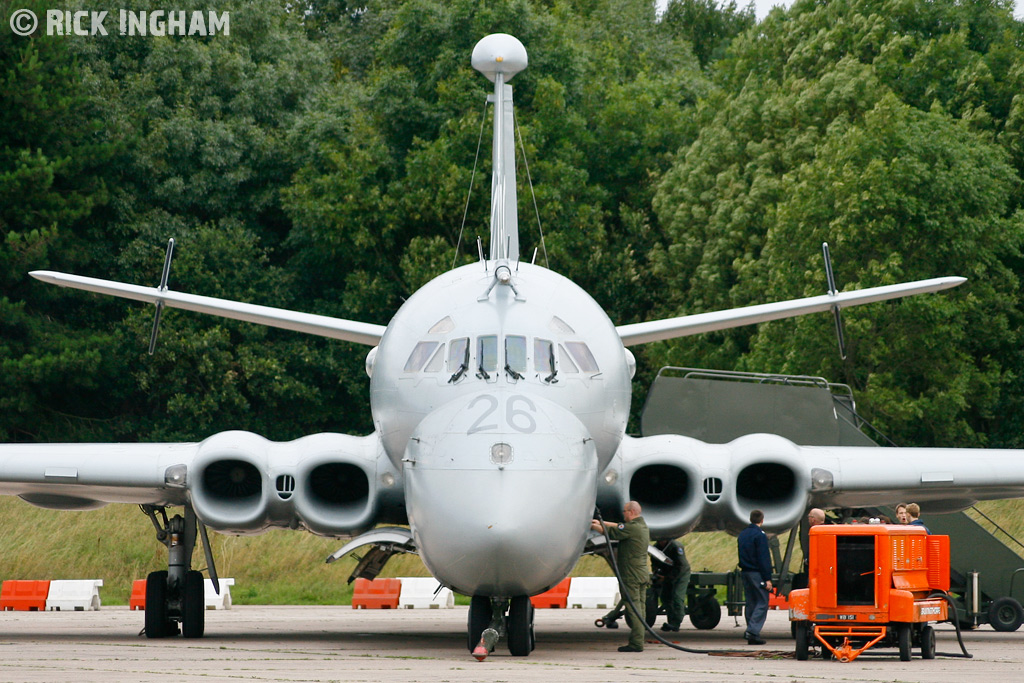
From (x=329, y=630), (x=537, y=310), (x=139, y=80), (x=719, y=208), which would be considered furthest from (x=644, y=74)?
(x=537, y=310)

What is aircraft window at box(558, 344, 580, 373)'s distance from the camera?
1173 centimetres

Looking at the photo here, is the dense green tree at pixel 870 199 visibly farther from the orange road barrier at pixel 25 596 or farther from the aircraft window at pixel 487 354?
the aircraft window at pixel 487 354

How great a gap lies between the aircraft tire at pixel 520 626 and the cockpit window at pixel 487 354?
1.76m

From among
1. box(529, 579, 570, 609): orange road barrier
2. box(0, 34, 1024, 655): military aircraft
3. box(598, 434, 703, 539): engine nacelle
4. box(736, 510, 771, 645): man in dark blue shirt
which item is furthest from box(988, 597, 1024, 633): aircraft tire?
box(529, 579, 570, 609): orange road barrier

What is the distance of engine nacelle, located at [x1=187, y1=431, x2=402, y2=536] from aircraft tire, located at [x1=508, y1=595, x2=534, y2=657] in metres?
2.15

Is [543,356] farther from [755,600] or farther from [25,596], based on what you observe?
[25,596]

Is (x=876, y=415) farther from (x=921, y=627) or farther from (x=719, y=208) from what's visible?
(x=921, y=627)

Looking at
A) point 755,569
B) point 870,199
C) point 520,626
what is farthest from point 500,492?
point 870,199

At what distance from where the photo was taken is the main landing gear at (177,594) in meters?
14.8

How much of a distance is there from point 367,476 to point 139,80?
96.3 feet

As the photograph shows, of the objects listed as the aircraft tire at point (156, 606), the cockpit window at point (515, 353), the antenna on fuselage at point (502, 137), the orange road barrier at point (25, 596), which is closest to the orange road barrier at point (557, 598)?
the orange road barrier at point (25, 596)

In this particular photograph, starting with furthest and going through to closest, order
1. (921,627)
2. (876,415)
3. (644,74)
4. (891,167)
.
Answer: (644,74), (876,415), (891,167), (921,627)

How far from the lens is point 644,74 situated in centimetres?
4425

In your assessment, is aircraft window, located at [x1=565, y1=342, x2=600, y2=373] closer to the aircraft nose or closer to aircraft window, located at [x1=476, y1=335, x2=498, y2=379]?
aircraft window, located at [x1=476, y1=335, x2=498, y2=379]
